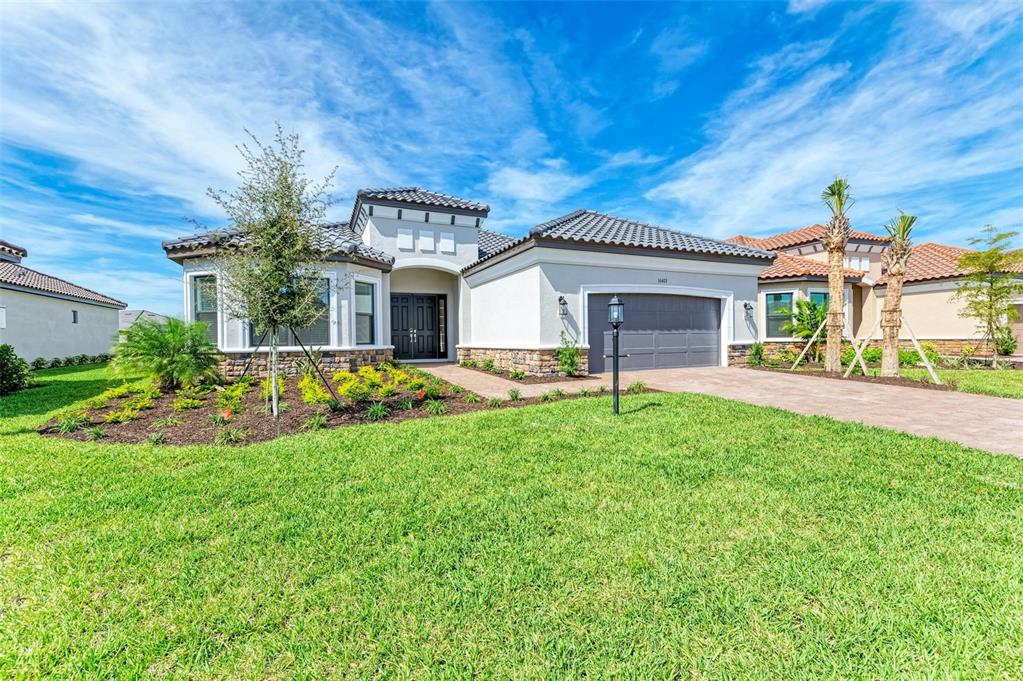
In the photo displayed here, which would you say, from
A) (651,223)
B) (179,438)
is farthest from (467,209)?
(179,438)

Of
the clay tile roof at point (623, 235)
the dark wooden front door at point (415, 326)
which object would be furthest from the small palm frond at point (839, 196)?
the dark wooden front door at point (415, 326)

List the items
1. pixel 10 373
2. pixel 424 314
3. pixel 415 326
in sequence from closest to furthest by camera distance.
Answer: pixel 10 373
pixel 415 326
pixel 424 314

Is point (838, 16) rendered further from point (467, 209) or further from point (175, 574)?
point (175, 574)

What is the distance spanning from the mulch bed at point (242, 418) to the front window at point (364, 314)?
3.97 m

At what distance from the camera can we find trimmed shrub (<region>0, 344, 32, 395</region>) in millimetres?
9812

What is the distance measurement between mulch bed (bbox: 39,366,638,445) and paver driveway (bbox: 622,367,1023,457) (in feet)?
11.8

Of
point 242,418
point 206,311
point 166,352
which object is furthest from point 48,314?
point 242,418

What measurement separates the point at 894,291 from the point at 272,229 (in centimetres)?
1450

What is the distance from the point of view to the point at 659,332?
40.5 feet

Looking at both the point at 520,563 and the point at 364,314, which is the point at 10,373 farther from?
the point at 520,563

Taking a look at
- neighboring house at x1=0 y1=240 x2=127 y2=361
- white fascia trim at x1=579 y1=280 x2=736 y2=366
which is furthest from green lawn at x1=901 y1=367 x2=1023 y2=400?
neighboring house at x1=0 y1=240 x2=127 y2=361

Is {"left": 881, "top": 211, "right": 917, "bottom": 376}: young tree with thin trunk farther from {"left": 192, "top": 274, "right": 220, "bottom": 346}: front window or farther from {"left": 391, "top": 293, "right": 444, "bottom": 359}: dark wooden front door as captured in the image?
{"left": 192, "top": 274, "right": 220, "bottom": 346}: front window

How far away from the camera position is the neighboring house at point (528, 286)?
10867mm

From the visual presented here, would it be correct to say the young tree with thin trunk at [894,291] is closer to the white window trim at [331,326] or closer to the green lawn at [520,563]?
the green lawn at [520,563]
